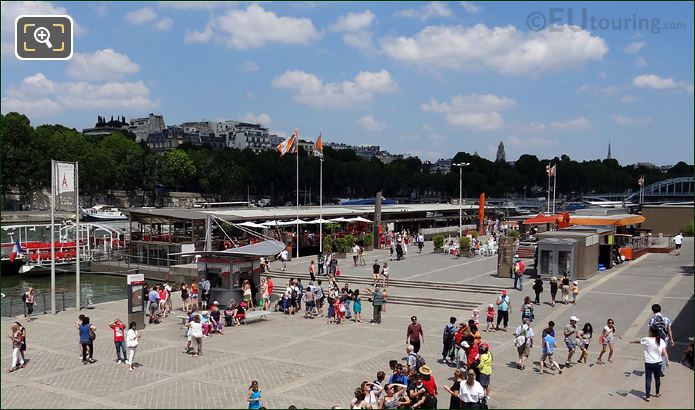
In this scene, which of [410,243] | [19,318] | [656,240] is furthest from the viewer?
[410,243]

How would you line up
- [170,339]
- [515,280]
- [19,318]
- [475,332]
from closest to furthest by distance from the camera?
[475,332], [170,339], [19,318], [515,280]

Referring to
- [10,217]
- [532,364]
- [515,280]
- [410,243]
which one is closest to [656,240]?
[410,243]

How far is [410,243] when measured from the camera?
52.8 m

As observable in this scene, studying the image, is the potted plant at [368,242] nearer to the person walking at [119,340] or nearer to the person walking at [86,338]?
the person walking at [119,340]

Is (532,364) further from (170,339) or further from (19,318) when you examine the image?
(19,318)

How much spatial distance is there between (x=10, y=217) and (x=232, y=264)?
78774 millimetres

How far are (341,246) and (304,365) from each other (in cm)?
2451

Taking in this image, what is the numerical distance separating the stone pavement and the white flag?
5407 millimetres

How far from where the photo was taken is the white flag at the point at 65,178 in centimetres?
2641

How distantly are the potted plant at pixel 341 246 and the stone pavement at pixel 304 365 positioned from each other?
15318 mm

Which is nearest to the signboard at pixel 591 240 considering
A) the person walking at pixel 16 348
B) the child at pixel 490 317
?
the child at pixel 490 317

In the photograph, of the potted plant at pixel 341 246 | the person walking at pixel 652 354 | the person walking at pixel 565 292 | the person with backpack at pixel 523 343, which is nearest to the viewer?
the person walking at pixel 652 354

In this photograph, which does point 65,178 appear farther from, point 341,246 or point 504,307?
point 341,246

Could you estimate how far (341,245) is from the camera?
41.9 meters
